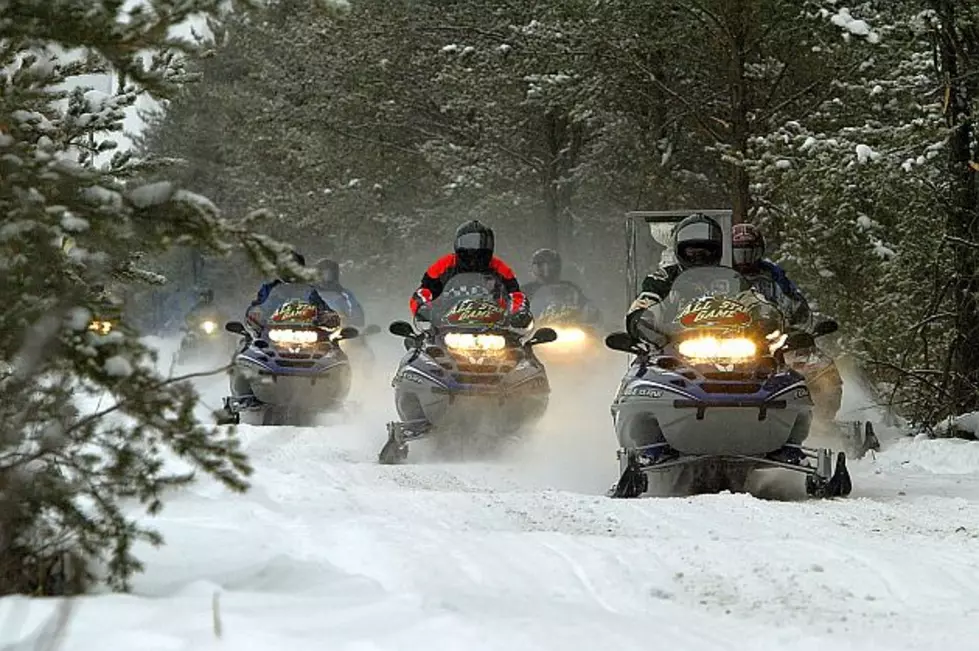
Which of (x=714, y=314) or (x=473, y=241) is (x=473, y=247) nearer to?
(x=473, y=241)

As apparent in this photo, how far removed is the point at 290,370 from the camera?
14586 millimetres

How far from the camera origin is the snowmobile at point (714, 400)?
876 centimetres

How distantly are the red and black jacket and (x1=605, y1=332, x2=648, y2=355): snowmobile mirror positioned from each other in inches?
128

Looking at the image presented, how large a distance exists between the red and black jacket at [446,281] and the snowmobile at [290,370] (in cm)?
194

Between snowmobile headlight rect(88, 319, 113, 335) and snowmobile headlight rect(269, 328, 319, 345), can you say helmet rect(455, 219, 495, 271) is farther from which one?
snowmobile headlight rect(88, 319, 113, 335)

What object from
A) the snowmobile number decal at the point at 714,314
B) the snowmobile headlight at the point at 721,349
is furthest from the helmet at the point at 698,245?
the snowmobile headlight at the point at 721,349

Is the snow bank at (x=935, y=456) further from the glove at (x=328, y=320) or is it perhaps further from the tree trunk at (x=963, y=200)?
the glove at (x=328, y=320)

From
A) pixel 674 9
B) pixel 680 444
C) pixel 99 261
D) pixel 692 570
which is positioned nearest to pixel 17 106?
pixel 99 261

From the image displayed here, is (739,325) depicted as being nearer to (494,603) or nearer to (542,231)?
(494,603)

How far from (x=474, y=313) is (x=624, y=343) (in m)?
2.97

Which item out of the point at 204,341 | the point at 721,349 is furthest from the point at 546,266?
the point at 204,341

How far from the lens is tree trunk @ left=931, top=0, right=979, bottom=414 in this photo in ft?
40.4

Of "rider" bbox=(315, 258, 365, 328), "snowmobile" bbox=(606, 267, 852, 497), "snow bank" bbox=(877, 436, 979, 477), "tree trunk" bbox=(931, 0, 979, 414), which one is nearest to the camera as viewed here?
"snowmobile" bbox=(606, 267, 852, 497)

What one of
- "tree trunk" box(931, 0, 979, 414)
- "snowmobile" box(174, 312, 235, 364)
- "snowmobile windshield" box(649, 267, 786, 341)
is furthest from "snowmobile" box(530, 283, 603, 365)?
"snowmobile" box(174, 312, 235, 364)
